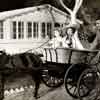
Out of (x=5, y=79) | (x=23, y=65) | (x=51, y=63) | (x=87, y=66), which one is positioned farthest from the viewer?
(x=87, y=66)

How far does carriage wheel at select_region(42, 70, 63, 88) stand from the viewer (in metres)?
2.07

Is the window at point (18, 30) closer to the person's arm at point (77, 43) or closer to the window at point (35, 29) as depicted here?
the window at point (35, 29)

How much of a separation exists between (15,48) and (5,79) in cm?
28

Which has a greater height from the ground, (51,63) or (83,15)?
(83,15)

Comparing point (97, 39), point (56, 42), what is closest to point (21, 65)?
point (56, 42)

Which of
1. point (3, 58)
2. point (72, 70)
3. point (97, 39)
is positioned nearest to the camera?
point (3, 58)

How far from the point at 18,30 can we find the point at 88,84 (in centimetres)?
96

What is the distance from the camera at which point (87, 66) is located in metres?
2.33

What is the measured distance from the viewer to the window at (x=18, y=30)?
1882mm

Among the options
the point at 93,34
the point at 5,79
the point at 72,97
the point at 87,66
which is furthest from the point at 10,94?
the point at 93,34

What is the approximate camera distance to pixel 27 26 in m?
1.96

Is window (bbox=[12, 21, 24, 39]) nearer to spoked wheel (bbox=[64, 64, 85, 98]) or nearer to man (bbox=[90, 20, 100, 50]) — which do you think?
spoked wheel (bbox=[64, 64, 85, 98])

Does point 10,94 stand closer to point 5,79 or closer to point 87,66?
point 5,79

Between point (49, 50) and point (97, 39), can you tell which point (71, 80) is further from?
point (97, 39)
